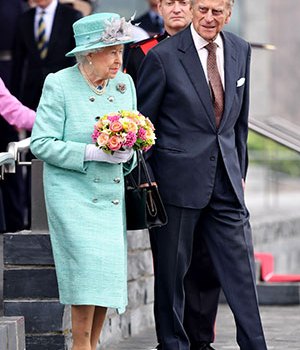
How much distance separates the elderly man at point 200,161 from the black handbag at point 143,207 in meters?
0.29

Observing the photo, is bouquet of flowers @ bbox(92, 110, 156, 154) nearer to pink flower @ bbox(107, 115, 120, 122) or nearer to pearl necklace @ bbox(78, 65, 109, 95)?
pink flower @ bbox(107, 115, 120, 122)

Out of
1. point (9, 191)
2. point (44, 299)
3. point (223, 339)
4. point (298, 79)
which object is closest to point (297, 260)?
point (9, 191)

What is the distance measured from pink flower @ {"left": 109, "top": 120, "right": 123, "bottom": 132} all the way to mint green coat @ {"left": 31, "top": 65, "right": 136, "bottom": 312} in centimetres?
19

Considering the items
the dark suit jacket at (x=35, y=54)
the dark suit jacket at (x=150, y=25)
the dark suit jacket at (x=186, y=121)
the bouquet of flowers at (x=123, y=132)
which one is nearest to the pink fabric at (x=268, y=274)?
the dark suit jacket at (x=150, y=25)

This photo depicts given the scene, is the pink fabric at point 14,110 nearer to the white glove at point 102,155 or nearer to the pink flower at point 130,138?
the white glove at point 102,155

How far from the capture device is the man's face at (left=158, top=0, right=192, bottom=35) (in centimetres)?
880

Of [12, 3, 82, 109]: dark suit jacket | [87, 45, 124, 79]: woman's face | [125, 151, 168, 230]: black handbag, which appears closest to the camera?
[87, 45, 124, 79]: woman's face

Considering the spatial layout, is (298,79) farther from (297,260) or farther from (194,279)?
(194,279)

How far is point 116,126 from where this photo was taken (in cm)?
742

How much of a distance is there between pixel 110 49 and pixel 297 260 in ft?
37.1

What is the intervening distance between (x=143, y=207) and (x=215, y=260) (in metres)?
0.65

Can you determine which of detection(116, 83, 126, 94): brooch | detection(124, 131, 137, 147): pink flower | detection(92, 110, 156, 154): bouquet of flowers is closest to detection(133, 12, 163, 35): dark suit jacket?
detection(116, 83, 126, 94): brooch

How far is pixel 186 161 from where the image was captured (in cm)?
807

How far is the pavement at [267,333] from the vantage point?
30.5ft
